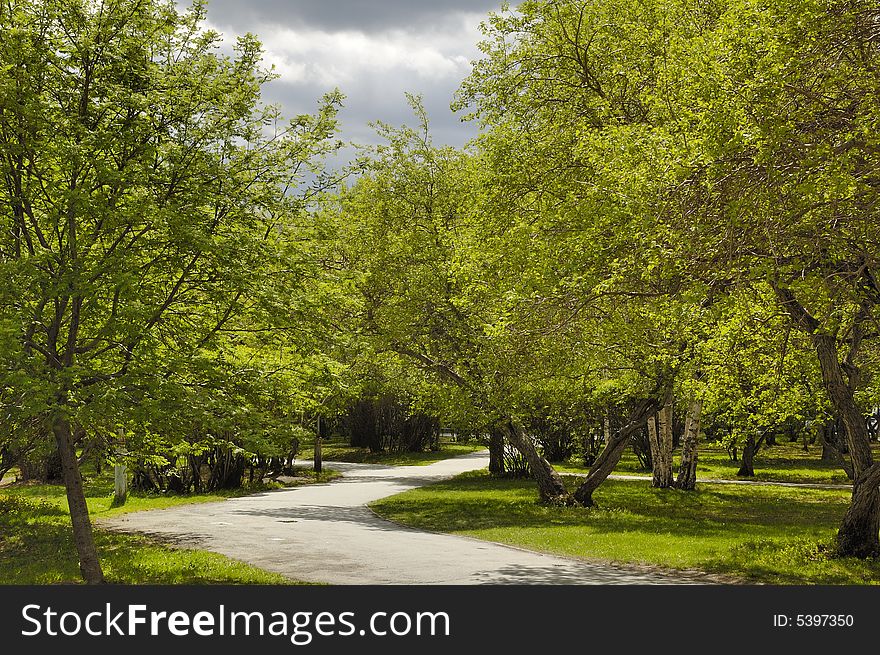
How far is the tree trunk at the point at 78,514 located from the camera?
36.8ft

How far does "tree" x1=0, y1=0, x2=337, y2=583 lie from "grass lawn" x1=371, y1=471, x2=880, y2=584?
863cm

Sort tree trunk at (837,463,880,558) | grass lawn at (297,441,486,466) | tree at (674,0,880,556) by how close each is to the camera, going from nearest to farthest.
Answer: tree at (674,0,880,556)
tree trunk at (837,463,880,558)
grass lawn at (297,441,486,466)

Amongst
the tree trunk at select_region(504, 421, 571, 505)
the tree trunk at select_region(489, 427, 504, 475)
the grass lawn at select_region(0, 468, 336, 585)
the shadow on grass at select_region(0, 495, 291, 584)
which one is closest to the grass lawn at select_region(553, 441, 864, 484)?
the tree trunk at select_region(489, 427, 504, 475)

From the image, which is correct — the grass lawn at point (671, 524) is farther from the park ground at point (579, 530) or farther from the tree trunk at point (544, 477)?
the tree trunk at point (544, 477)

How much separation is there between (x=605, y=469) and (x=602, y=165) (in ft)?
36.5

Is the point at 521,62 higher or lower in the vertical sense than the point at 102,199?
higher

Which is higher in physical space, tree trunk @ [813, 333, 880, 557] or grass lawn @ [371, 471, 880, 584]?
tree trunk @ [813, 333, 880, 557]

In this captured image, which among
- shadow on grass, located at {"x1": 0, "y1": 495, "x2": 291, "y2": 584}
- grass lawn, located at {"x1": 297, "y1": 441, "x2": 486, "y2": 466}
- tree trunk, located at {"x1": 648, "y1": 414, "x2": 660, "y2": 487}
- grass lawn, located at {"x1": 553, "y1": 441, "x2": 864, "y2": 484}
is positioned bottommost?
grass lawn, located at {"x1": 553, "y1": 441, "x2": 864, "y2": 484}

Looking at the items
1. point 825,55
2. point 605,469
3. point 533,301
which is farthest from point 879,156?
point 605,469

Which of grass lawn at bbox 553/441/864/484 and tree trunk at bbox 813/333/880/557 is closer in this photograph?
tree trunk at bbox 813/333/880/557

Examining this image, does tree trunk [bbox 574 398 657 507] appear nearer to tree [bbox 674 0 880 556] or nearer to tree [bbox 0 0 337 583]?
tree [bbox 674 0 880 556]

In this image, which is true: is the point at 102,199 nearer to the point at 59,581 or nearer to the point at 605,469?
the point at 59,581

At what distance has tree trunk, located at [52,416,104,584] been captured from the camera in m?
11.2

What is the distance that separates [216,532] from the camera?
57.6ft
